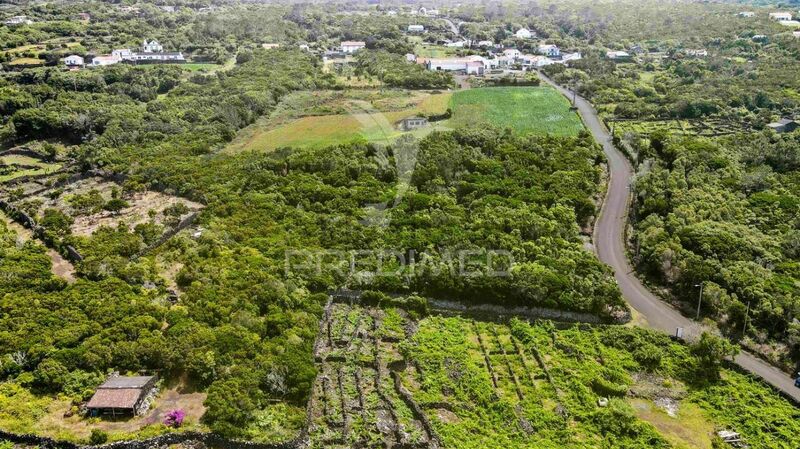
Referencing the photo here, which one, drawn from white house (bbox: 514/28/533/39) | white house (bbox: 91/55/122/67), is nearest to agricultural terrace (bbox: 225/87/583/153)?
white house (bbox: 91/55/122/67)

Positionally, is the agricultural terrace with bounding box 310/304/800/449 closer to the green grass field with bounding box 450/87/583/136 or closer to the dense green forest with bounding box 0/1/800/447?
the dense green forest with bounding box 0/1/800/447

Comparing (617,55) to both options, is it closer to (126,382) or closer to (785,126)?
(785,126)

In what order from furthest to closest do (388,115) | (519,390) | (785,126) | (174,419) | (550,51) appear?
(550,51) < (388,115) < (785,126) < (519,390) < (174,419)

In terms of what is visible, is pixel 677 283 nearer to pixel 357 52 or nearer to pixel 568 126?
pixel 568 126

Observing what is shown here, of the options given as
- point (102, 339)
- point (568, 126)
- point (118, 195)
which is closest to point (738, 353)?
point (102, 339)

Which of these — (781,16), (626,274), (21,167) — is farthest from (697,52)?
(21,167)

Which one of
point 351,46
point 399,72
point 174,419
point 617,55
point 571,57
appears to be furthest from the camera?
point 351,46

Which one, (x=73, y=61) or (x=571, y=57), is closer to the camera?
(x=73, y=61)
